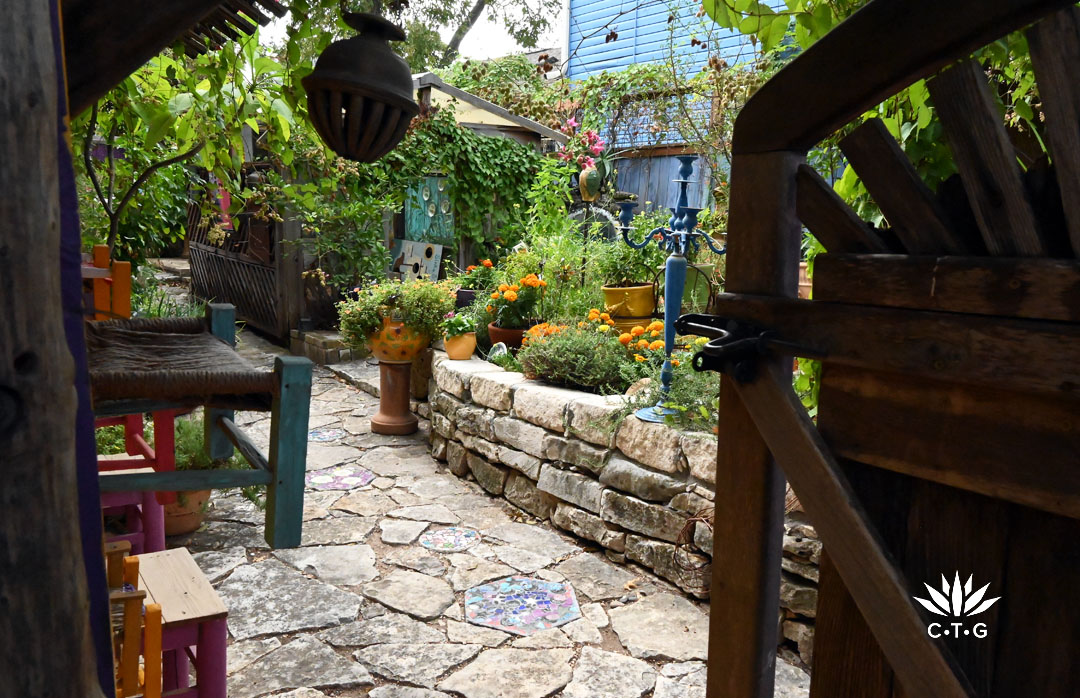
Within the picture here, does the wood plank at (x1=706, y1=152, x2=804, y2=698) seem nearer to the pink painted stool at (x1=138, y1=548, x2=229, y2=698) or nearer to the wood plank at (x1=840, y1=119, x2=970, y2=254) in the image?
the wood plank at (x1=840, y1=119, x2=970, y2=254)

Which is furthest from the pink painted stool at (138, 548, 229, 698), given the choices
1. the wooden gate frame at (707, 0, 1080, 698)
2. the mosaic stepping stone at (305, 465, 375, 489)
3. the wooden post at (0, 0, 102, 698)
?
the mosaic stepping stone at (305, 465, 375, 489)

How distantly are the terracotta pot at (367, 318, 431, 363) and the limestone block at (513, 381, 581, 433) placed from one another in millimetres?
1311

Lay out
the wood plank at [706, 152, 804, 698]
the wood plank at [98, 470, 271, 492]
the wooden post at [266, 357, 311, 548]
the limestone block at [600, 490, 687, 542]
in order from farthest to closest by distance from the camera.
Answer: the limestone block at [600, 490, 687, 542] → the wooden post at [266, 357, 311, 548] → the wood plank at [98, 470, 271, 492] → the wood plank at [706, 152, 804, 698]

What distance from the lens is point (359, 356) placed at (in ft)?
25.9

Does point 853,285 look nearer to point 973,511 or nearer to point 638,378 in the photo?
point 973,511

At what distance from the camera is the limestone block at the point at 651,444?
3.62m

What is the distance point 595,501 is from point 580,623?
843 mm

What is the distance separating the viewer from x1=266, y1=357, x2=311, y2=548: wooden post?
5.39 feet

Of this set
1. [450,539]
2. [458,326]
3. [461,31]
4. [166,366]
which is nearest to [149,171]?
[166,366]

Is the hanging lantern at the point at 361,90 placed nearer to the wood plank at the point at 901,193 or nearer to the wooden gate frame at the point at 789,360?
the wooden gate frame at the point at 789,360

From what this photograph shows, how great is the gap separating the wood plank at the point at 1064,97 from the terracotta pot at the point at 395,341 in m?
5.05

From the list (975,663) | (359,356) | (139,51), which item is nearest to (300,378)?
(139,51)

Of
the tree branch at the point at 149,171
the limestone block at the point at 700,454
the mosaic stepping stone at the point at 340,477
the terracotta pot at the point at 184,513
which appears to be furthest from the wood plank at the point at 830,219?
the mosaic stepping stone at the point at 340,477

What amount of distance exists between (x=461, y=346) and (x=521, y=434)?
120 centimetres
